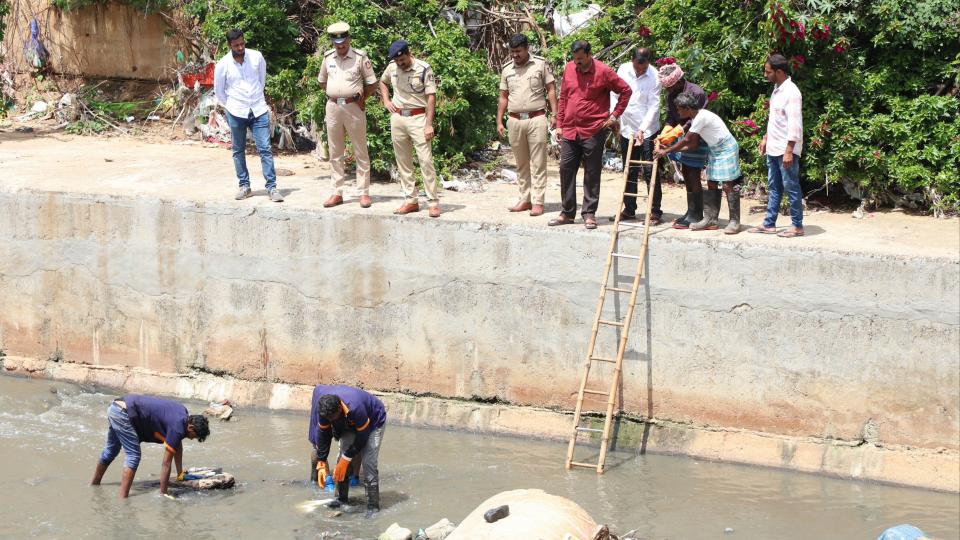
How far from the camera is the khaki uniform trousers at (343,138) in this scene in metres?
11.9

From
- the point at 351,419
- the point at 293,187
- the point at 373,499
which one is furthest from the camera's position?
the point at 293,187

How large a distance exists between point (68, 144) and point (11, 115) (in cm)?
235

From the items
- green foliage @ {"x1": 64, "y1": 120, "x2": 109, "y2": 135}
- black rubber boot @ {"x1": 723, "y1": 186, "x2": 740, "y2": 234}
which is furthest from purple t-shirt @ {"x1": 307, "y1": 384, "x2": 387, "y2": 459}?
green foliage @ {"x1": 64, "y1": 120, "x2": 109, "y2": 135}

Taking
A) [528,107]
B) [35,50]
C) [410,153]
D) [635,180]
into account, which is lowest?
[635,180]

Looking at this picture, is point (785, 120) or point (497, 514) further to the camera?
point (785, 120)

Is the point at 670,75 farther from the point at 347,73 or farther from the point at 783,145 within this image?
the point at 347,73

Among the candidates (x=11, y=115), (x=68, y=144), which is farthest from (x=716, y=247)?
(x=11, y=115)

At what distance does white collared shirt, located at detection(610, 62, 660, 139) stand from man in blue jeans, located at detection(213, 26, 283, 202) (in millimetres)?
3837

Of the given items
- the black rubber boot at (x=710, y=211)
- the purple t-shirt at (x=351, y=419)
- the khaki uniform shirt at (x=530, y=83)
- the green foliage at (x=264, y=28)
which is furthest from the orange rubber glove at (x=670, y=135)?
the green foliage at (x=264, y=28)

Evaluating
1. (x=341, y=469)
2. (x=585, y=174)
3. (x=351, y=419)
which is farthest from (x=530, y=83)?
(x=341, y=469)

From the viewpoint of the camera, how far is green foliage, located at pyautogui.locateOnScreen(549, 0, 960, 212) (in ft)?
37.4

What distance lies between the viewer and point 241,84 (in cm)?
1218

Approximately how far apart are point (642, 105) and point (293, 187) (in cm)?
429

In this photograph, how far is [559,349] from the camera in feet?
36.4
